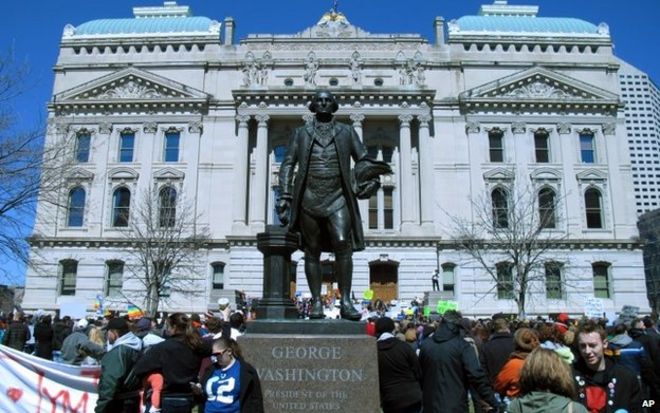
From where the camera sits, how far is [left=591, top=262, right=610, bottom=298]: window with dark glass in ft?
124

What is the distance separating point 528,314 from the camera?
37.1 m

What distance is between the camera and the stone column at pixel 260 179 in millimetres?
37019

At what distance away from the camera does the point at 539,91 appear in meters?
40.2

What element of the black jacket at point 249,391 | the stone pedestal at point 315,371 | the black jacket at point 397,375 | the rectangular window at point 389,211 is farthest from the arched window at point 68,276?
the black jacket at point 249,391

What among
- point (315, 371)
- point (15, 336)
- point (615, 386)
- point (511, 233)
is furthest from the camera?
point (511, 233)

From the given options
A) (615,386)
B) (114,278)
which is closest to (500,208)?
(114,278)

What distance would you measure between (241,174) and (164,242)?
23.9 ft

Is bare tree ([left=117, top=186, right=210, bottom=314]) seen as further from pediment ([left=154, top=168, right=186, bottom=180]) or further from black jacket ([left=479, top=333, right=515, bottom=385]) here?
black jacket ([left=479, top=333, right=515, bottom=385])

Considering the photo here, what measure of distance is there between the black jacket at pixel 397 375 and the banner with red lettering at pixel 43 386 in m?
4.99

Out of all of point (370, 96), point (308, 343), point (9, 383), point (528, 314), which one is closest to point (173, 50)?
point (370, 96)

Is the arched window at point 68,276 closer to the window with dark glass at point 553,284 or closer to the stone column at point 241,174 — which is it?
the stone column at point 241,174

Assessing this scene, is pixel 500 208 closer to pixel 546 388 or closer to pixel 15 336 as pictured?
pixel 15 336

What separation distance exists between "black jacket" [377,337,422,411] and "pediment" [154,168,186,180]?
113 feet

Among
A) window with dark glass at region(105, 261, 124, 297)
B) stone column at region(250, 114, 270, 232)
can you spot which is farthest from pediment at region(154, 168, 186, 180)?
window with dark glass at region(105, 261, 124, 297)
